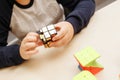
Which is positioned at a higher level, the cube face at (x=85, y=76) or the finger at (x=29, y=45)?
the finger at (x=29, y=45)

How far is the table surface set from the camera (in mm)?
588

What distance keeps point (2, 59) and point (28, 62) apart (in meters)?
0.08

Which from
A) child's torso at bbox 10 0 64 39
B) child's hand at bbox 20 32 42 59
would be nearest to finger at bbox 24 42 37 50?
child's hand at bbox 20 32 42 59

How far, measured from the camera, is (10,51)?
662 mm

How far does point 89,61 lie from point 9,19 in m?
0.37

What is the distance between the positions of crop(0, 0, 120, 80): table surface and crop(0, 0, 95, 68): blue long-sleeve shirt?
0.02 metres

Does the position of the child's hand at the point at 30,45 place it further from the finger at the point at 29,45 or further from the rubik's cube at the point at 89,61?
the rubik's cube at the point at 89,61

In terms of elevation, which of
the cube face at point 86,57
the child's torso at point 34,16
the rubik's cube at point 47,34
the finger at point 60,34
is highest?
the rubik's cube at point 47,34

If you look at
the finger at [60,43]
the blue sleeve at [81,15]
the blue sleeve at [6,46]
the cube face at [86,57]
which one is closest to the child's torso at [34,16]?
the blue sleeve at [6,46]

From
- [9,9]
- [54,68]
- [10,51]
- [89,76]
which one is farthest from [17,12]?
[89,76]

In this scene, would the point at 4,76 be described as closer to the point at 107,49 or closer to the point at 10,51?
the point at 10,51

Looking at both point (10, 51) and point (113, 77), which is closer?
point (113, 77)

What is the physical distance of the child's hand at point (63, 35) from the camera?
634 mm

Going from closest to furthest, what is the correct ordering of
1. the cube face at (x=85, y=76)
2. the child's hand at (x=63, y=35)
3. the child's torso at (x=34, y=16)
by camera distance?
Result: the cube face at (x=85, y=76)
the child's hand at (x=63, y=35)
the child's torso at (x=34, y=16)
